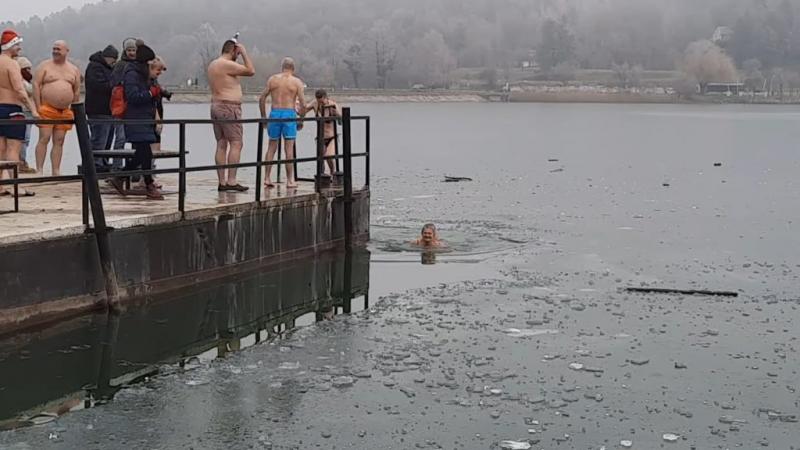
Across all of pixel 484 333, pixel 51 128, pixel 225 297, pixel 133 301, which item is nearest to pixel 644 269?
pixel 484 333

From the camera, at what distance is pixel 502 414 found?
25.0 ft

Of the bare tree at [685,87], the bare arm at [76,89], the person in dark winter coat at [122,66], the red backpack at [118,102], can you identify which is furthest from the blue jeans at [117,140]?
the bare tree at [685,87]

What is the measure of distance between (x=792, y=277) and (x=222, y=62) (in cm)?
780

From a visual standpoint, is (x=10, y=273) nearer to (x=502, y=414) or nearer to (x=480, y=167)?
(x=502, y=414)

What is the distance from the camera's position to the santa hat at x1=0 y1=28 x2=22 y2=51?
40.0 ft

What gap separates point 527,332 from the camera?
33.4 ft

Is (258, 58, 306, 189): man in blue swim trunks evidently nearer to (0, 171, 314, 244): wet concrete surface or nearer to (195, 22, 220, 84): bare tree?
(0, 171, 314, 244): wet concrete surface

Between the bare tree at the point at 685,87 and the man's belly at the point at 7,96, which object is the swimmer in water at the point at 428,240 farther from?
the bare tree at the point at 685,87

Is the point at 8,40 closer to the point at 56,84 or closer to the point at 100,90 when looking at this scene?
the point at 56,84

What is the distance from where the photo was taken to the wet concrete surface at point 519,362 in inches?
284

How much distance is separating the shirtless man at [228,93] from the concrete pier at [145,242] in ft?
2.22

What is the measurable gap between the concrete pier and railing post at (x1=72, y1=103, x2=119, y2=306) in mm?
70

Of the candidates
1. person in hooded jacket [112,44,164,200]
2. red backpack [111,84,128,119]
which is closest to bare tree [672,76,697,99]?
red backpack [111,84,128,119]

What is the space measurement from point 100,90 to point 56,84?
1213 millimetres
